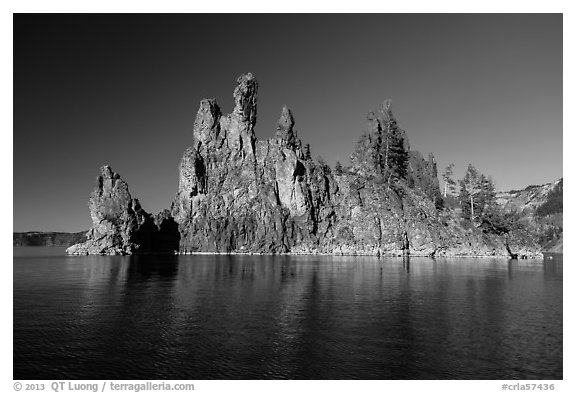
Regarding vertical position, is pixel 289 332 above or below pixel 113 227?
below

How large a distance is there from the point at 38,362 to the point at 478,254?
518ft

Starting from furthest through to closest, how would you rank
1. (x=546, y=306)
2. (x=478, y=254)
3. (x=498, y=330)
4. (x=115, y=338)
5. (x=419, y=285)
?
(x=478, y=254)
(x=419, y=285)
(x=546, y=306)
(x=498, y=330)
(x=115, y=338)

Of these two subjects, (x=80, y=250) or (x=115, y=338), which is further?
(x=80, y=250)

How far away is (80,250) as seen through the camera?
189375mm

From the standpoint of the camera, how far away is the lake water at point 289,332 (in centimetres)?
2820

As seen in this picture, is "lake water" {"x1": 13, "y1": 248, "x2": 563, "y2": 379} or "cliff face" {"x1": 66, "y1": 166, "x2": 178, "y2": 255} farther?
"cliff face" {"x1": 66, "y1": 166, "x2": 178, "y2": 255}

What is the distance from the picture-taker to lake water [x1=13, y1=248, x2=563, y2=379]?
28.2 m

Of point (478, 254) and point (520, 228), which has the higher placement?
point (520, 228)

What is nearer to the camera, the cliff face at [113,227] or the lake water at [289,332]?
the lake water at [289,332]

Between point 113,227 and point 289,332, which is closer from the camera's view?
point 289,332

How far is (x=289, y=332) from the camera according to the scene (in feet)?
123
